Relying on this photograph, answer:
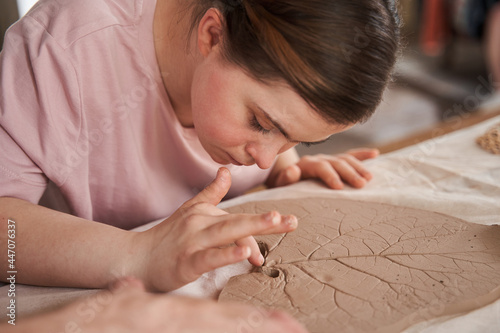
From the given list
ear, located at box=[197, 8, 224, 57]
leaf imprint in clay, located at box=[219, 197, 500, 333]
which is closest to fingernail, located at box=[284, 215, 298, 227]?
leaf imprint in clay, located at box=[219, 197, 500, 333]

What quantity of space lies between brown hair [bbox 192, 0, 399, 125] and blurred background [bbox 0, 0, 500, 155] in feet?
5.49

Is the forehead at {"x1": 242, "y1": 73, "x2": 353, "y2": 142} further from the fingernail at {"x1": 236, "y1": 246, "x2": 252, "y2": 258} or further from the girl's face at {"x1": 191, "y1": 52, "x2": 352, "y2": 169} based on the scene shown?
the fingernail at {"x1": 236, "y1": 246, "x2": 252, "y2": 258}

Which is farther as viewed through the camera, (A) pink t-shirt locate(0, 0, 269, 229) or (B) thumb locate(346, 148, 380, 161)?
(B) thumb locate(346, 148, 380, 161)

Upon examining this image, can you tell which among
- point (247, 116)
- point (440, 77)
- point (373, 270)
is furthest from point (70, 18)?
point (440, 77)

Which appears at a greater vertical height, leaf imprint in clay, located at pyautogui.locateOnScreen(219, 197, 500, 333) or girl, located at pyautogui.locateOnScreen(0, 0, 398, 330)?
girl, located at pyautogui.locateOnScreen(0, 0, 398, 330)

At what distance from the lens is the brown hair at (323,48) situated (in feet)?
1.96

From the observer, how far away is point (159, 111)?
89 centimetres

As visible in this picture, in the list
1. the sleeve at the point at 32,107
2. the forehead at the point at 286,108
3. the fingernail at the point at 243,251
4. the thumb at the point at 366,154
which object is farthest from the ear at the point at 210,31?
the thumb at the point at 366,154

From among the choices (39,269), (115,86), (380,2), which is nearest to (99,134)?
(115,86)

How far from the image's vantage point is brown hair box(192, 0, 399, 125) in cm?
60

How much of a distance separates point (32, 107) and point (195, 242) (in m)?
0.34

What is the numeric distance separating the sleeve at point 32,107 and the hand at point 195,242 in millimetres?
212

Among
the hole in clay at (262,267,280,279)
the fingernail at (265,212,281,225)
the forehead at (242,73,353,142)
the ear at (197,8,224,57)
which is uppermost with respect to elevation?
the ear at (197,8,224,57)

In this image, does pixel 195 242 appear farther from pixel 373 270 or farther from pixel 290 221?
pixel 373 270
